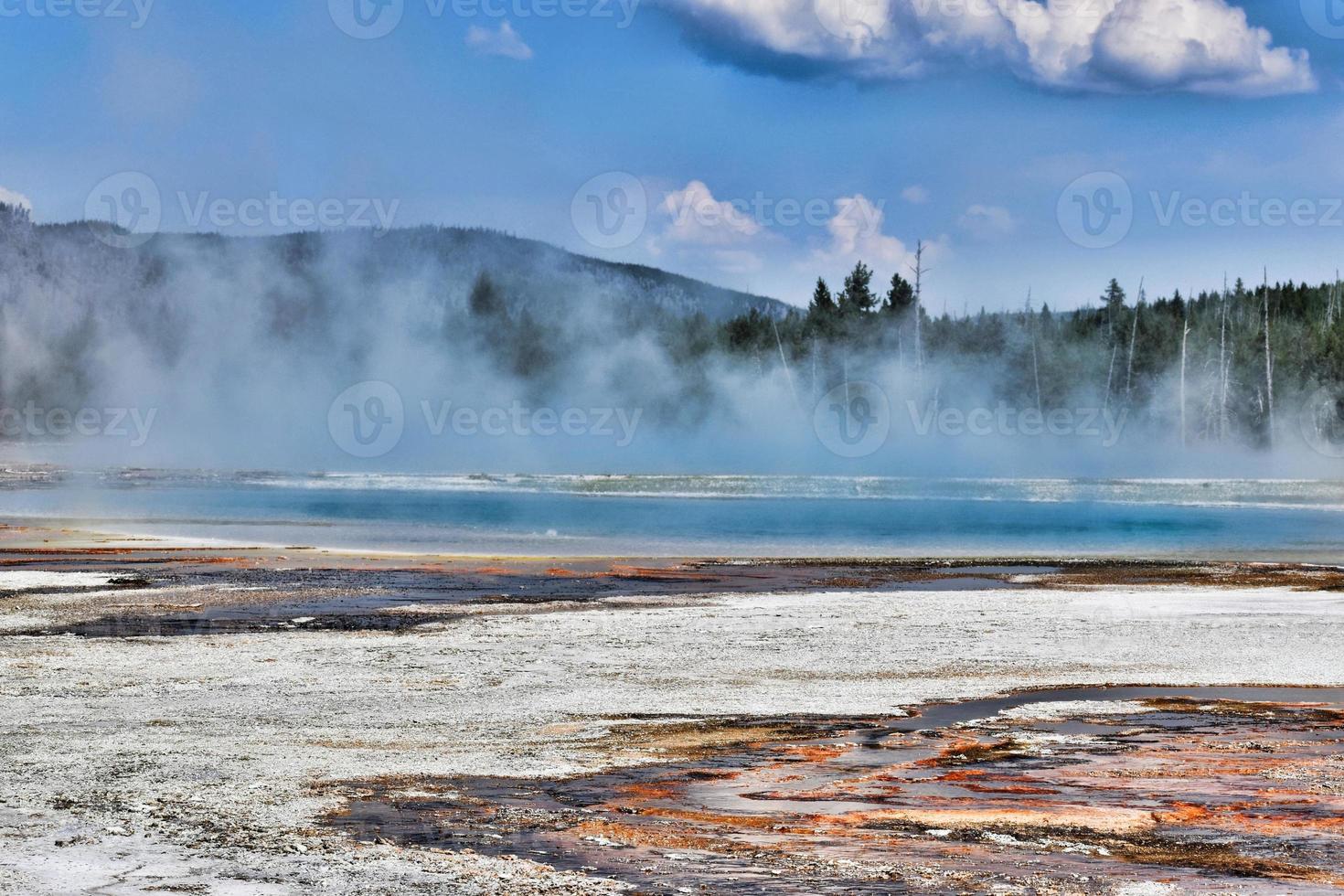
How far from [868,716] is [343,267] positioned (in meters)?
179

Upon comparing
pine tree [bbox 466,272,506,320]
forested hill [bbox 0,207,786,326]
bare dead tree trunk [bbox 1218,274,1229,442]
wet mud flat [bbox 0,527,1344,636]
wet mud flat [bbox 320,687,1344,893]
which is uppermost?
forested hill [bbox 0,207,786,326]

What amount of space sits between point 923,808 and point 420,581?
1431cm

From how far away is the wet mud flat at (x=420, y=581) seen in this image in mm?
17266

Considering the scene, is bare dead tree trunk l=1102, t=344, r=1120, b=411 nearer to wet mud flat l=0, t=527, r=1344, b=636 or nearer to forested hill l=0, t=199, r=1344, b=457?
forested hill l=0, t=199, r=1344, b=457

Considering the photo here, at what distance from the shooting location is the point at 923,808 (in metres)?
8.41

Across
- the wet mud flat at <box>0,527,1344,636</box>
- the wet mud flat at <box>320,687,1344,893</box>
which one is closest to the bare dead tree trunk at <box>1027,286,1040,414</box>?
the wet mud flat at <box>0,527,1344,636</box>

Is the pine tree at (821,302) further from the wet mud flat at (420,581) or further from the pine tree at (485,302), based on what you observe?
the wet mud flat at (420,581)

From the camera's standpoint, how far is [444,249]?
19812cm

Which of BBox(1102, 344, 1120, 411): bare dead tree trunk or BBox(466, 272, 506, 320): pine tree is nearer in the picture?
BBox(1102, 344, 1120, 411): bare dead tree trunk

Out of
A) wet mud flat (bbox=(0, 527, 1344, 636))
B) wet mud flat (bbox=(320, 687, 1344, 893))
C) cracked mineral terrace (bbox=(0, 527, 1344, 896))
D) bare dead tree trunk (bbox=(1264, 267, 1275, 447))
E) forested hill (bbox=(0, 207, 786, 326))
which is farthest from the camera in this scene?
forested hill (bbox=(0, 207, 786, 326))

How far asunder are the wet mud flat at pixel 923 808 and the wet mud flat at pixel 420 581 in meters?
7.64

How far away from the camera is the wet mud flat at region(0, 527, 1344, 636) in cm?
1727

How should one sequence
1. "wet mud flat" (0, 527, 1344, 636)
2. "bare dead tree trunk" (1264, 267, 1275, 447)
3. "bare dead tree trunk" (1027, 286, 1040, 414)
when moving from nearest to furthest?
"wet mud flat" (0, 527, 1344, 636) → "bare dead tree trunk" (1264, 267, 1275, 447) → "bare dead tree trunk" (1027, 286, 1040, 414)

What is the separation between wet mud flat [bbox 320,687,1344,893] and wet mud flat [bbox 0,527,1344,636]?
25.1 ft
